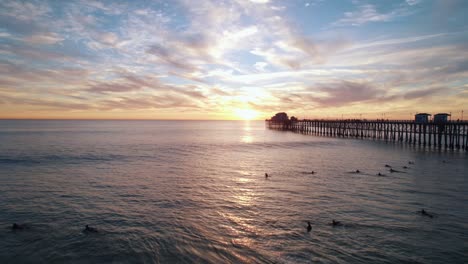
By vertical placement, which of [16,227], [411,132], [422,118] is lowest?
[16,227]

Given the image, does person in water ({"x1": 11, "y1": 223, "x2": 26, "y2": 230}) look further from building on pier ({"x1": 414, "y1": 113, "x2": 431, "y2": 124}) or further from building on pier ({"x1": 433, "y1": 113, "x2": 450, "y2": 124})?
building on pier ({"x1": 414, "y1": 113, "x2": 431, "y2": 124})

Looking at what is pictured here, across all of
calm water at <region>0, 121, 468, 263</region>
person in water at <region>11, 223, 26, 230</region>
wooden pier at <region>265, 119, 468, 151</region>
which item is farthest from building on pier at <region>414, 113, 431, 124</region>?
person in water at <region>11, 223, 26, 230</region>

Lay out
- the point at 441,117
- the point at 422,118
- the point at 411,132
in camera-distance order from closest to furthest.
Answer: the point at 441,117 < the point at 411,132 < the point at 422,118

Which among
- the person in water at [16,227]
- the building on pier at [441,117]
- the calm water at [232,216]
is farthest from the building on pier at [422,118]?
the person in water at [16,227]

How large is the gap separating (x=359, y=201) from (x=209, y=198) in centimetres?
1129

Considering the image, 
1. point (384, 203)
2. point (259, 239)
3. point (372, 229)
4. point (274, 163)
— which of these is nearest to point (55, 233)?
point (259, 239)

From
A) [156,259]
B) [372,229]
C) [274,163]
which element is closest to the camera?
[156,259]

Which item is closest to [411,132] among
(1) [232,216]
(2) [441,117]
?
(2) [441,117]

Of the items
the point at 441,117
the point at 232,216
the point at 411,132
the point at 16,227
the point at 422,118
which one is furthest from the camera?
the point at 422,118

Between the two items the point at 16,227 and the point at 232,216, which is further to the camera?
the point at 232,216

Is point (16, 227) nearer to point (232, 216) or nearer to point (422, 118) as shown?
point (232, 216)

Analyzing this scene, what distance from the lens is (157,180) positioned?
85.6 ft

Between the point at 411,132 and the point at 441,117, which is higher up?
the point at 441,117

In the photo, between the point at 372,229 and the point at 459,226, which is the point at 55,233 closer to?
the point at 372,229
